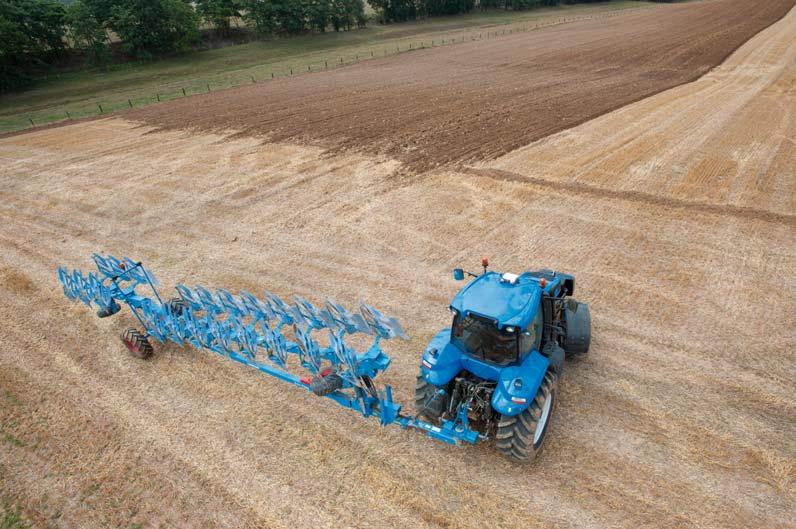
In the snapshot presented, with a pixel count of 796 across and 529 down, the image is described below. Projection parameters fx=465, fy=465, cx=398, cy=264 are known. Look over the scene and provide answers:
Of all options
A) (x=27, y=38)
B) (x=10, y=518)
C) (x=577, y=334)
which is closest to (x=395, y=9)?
(x=27, y=38)

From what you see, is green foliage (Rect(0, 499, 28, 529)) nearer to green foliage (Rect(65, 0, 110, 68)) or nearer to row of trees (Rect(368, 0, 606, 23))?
green foliage (Rect(65, 0, 110, 68))

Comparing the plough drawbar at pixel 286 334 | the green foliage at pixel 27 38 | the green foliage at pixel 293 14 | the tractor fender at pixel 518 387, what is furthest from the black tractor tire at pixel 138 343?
the green foliage at pixel 293 14

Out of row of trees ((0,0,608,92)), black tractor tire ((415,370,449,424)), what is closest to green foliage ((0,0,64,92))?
row of trees ((0,0,608,92))

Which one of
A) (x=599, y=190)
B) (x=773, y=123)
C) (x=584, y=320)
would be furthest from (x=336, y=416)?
(x=773, y=123)

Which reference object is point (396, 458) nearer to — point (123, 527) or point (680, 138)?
point (123, 527)

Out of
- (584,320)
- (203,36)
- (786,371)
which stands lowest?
(786,371)

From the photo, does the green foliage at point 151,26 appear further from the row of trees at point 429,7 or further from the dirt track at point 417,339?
the dirt track at point 417,339

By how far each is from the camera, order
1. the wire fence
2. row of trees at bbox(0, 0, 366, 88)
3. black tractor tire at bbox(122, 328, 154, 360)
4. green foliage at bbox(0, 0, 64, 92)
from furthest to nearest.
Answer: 1. row of trees at bbox(0, 0, 366, 88)
2. green foliage at bbox(0, 0, 64, 92)
3. the wire fence
4. black tractor tire at bbox(122, 328, 154, 360)
